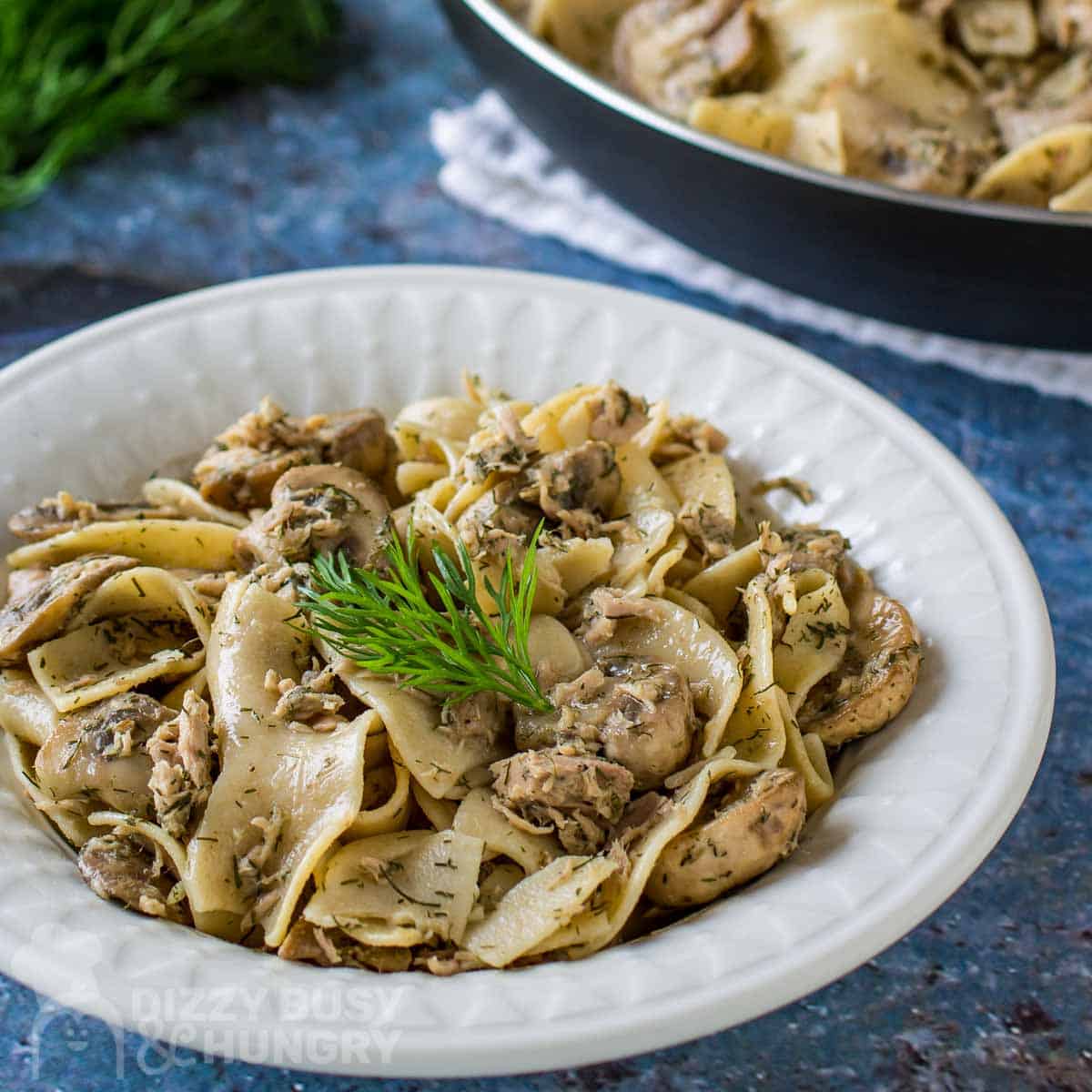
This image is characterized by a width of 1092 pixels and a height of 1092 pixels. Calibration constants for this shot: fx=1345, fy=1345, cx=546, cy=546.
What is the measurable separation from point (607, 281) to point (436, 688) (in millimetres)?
2742

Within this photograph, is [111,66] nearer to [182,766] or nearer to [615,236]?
[615,236]

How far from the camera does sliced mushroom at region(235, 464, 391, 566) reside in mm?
3105

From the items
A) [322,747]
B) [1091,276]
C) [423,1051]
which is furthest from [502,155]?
[423,1051]

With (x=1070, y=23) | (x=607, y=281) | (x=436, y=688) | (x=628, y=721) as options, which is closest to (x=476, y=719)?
(x=436, y=688)

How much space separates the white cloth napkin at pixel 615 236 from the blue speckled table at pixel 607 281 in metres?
0.07

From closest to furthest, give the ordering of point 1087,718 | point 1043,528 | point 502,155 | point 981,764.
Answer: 1. point 981,764
2. point 1087,718
3. point 1043,528
4. point 502,155

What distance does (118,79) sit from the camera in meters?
6.26

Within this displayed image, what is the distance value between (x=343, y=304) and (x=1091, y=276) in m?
2.17

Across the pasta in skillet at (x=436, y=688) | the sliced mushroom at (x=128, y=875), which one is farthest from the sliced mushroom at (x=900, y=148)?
the sliced mushroom at (x=128, y=875)

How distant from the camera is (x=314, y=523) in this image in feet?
10.1

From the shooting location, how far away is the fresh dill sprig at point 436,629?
2.79 m

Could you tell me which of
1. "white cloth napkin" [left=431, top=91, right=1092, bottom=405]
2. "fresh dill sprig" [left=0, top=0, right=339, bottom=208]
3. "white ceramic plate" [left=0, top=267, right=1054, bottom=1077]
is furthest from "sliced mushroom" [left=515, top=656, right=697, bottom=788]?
"fresh dill sprig" [left=0, top=0, right=339, bottom=208]

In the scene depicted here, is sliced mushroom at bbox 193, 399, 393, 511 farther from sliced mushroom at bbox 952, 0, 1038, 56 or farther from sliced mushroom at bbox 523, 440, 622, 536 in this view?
sliced mushroom at bbox 952, 0, 1038, 56

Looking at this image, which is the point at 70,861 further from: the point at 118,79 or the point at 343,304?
the point at 118,79
